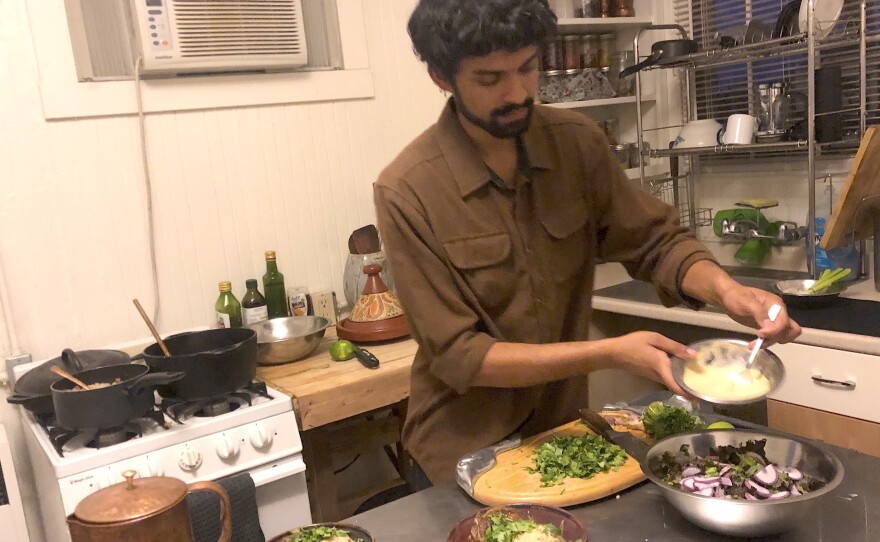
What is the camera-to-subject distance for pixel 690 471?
1053 mm

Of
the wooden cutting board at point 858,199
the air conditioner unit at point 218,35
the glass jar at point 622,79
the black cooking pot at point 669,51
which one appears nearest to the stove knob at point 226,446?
the air conditioner unit at point 218,35

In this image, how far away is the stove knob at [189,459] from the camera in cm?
177

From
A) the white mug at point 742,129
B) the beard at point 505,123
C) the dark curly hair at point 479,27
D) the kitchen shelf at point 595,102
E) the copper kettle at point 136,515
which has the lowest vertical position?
the copper kettle at point 136,515

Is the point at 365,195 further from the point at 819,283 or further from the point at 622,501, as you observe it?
the point at 622,501

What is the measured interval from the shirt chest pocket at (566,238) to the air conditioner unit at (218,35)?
139 cm

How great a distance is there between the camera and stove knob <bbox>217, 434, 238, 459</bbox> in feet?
5.96

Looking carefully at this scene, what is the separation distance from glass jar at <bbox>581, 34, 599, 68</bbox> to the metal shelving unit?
0.18 meters

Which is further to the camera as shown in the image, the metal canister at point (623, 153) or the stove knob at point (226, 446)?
the metal canister at point (623, 153)

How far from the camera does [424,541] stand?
3.41 ft

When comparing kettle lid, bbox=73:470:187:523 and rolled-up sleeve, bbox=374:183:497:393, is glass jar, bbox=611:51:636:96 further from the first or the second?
kettle lid, bbox=73:470:187:523

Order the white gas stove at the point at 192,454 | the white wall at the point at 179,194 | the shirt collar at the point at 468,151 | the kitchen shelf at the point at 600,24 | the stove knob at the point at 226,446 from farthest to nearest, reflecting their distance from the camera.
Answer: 1. the kitchen shelf at the point at 600,24
2. the white wall at the point at 179,194
3. the stove knob at the point at 226,446
4. the white gas stove at the point at 192,454
5. the shirt collar at the point at 468,151

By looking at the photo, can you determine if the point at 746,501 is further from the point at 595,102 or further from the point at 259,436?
the point at 595,102

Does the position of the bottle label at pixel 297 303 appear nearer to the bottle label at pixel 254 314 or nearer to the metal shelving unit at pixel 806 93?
the bottle label at pixel 254 314

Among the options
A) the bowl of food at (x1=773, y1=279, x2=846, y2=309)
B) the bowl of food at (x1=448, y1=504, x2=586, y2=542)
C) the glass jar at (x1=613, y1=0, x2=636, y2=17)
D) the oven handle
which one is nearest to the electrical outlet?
the oven handle
